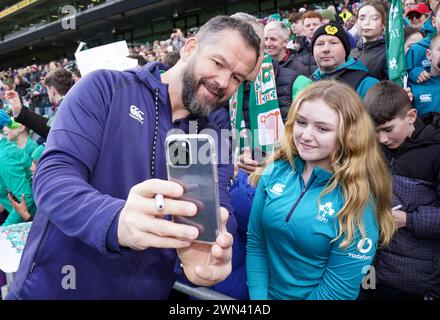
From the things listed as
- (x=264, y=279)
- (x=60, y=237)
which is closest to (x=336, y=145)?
(x=264, y=279)

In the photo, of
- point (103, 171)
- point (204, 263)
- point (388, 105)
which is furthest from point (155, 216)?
point (388, 105)

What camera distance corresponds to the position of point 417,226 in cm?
183

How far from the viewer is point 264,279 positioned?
169 cm

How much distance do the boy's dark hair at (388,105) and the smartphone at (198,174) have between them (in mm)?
1483

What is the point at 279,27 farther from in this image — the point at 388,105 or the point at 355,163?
the point at 355,163

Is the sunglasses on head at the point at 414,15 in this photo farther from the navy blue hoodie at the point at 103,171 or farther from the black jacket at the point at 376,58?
the navy blue hoodie at the point at 103,171

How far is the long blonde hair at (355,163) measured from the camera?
154 centimetres

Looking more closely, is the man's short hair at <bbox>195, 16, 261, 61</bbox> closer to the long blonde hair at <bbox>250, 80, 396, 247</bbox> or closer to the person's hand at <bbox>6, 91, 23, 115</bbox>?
the long blonde hair at <bbox>250, 80, 396, 247</bbox>

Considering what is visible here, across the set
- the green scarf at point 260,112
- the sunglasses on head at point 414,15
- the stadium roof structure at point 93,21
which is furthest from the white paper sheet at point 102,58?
the stadium roof structure at point 93,21

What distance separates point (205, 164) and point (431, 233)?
146 cm

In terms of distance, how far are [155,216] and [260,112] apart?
2.55 meters

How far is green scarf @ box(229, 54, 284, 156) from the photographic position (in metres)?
3.08

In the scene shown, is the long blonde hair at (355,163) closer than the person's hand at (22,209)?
Yes

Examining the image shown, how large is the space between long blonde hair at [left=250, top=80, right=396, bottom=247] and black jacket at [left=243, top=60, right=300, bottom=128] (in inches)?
56.9
